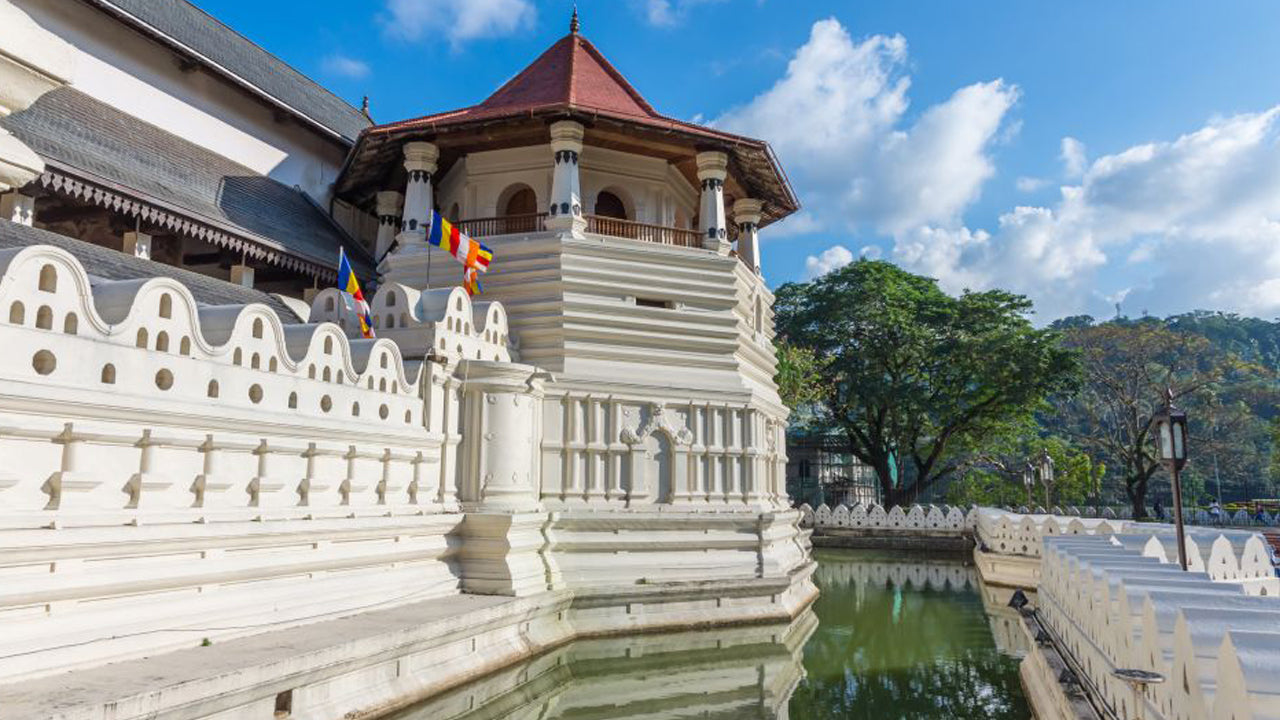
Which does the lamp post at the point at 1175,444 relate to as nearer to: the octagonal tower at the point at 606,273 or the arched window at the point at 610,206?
the octagonal tower at the point at 606,273

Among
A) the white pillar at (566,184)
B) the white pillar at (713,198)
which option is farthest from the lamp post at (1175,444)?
the white pillar at (566,184)

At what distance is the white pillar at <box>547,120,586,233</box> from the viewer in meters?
15.4

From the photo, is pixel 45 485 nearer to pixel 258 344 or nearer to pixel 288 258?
pixel 258 344

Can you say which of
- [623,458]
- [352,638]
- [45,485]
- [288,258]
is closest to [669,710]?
[352,638]

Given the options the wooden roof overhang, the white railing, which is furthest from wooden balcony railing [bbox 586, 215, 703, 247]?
the white railing

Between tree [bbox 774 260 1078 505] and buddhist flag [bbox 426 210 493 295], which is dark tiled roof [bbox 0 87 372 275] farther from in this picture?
tree [bbox 774 260 1078 505]

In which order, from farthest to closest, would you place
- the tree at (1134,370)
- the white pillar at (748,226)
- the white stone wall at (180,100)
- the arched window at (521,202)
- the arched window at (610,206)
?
the tree at (1134,370), the white pillar at (748,226), the arched window at (610,206), the arched window at (521,202), the white stone wall at (180,100)

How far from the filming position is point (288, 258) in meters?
14.9

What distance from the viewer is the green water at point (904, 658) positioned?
34.2 ft

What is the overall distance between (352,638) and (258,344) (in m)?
3.03

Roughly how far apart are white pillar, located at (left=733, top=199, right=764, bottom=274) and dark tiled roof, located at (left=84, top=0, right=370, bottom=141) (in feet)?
30.1

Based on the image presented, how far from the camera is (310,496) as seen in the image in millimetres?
9453

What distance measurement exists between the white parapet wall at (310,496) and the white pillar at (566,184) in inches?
90.5

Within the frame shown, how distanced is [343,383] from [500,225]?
713 centimetres
